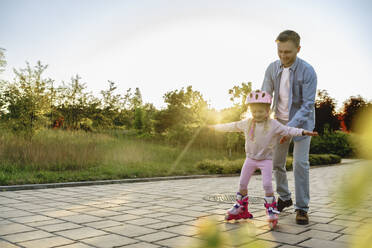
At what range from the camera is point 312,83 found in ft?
13.6

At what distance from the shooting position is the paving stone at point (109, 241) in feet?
10.1

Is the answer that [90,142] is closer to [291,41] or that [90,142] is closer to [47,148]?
[47,148]

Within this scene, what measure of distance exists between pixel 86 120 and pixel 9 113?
13.3ft

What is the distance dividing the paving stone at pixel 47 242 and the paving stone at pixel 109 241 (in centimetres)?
19

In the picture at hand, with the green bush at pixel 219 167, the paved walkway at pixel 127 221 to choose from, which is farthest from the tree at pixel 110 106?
the paved walkway at pixel 127 221

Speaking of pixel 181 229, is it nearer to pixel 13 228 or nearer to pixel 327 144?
pixel 13 228

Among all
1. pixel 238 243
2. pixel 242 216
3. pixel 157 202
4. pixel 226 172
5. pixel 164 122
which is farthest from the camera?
pixel 164 122

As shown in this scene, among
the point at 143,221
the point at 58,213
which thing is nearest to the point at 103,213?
the point at 58,213

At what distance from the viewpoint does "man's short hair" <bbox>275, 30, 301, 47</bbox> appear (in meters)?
3.99

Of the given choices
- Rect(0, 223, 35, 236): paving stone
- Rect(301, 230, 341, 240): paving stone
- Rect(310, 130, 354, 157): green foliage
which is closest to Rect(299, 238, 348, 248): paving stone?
Rect(301, 230, 341, 240): paving stone

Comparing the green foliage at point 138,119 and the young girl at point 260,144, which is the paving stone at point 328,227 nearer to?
the young girl at point 260,144

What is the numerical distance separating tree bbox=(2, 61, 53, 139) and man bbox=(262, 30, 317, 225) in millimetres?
9168

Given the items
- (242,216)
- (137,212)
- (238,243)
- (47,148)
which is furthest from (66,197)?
(238,243)

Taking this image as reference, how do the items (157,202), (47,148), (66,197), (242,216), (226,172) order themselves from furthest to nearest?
(226,172) → (47,148) → (66,197) → (157,202) → (242,216)
